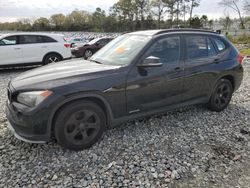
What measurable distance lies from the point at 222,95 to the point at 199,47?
3.95 ft

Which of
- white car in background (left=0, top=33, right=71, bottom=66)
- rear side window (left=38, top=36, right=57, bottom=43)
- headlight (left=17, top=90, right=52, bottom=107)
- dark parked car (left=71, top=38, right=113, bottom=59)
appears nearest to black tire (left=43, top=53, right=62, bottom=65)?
white car in background (left=0, top=33, right=71, bottom=66)

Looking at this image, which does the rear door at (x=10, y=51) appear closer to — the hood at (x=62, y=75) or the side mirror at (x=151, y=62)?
the hood at (x=62, y=75)

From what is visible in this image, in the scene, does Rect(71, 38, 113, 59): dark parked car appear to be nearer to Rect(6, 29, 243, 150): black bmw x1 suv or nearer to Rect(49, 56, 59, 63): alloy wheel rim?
Rect(49, 56, 59, 63): alloy wheel rim

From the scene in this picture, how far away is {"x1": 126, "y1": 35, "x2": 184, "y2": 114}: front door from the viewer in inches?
135

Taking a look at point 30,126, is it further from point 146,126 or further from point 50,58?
point 50,58

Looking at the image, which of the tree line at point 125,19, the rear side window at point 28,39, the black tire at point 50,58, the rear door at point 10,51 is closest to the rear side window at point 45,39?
the rear side window at point 28,39

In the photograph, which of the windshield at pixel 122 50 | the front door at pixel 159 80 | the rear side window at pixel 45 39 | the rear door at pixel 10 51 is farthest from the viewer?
the rear side window at pixel 45 39

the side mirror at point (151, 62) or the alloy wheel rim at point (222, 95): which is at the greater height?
the side mirror at point (151, 62)

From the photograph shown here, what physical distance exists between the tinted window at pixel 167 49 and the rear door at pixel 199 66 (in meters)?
0.22

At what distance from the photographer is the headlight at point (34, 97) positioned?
284cm

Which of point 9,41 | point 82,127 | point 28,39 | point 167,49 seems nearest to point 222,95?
point 167,49

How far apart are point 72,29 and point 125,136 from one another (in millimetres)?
57075

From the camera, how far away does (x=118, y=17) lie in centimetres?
5850

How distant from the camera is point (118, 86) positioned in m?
3.27
